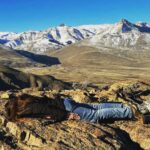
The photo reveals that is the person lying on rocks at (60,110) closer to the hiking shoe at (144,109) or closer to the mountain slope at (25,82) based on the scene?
the hiking shoe at (144,109)

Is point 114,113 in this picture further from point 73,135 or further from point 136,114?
point 73,135

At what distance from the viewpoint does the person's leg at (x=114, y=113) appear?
34.0 feet

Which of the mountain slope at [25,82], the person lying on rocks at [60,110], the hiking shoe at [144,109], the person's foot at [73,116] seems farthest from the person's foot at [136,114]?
the mountain slope at [25,82]

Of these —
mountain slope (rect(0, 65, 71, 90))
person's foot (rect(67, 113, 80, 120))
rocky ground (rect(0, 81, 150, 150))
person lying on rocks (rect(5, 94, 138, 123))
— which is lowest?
mountain slope (rect(0, 65, 71, 90))

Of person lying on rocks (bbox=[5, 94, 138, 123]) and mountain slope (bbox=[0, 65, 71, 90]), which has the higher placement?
person lying on rocks (bbox=[5, 94, 138, 123])

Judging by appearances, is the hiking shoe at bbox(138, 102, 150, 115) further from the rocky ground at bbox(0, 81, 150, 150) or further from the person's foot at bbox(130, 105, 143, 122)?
the rocky ground at bbox(0, 81, 150, 150)

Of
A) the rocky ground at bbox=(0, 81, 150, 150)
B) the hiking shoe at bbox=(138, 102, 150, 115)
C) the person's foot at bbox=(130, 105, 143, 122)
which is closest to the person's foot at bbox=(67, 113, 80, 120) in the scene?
the rocky ground at bbox=(0, 81, 150, 150)

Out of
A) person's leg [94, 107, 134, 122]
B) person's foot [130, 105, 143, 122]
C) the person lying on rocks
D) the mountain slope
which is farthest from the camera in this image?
the mountain slope

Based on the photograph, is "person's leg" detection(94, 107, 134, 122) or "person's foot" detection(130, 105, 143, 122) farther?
"person's foot" detection(130, 105, 143, 122)

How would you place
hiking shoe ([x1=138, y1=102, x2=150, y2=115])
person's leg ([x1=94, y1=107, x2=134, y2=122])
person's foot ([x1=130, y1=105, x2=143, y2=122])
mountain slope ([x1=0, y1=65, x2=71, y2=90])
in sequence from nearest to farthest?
person's leg ([x1=94, y1=107, x2=134, y2=122]) → person's foot ([x1=130, y1=105, x2=143, y2=122]) → hiking shoe ([x1=138, y1=102, x2=150, y2=115]) → mountain slope ([x1=0, y1=65, x2=71, y2=90])

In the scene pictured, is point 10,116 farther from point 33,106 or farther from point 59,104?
point 59,104

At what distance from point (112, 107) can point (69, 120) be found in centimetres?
131

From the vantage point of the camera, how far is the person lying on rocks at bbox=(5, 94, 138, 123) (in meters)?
9.75

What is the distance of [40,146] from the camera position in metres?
8.28
